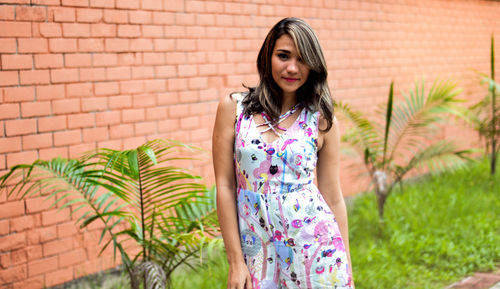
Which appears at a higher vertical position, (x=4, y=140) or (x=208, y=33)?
(x=208, y=33)

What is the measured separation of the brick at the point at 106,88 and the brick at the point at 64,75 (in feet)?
0.66

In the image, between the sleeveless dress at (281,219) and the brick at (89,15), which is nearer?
the sleeveless dress at (281,219)

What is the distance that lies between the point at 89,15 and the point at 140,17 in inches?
19.3

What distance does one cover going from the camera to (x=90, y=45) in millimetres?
4754

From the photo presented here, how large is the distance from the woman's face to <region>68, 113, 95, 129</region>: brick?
2620mm

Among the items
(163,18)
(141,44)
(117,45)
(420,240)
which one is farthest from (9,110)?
(420,240)

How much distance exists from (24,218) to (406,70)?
5.75m

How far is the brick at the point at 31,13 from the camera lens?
4.30m

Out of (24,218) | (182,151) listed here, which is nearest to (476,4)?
(182,151)

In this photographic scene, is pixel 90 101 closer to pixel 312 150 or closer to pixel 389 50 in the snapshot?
pixel 312 150

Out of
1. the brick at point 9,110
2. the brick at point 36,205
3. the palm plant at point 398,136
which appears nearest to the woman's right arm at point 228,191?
the brick at point 9,110

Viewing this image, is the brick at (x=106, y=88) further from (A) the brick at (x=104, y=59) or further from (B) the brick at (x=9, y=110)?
(B) the brick at (x=9, y=110)

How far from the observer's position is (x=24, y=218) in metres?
4.45

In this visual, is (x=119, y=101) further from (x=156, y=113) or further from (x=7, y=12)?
(x=7, y=12)
